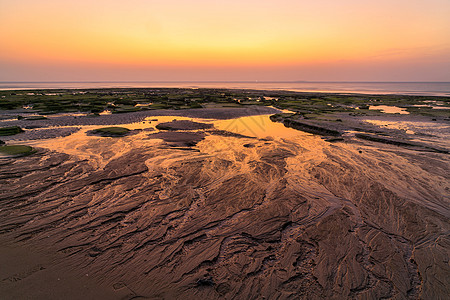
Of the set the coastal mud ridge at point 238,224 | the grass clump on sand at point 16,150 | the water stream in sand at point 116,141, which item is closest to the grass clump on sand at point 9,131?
the water stream in sand at point 116,141

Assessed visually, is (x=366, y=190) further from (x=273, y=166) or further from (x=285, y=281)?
(x=285, y=281)

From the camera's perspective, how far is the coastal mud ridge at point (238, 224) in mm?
6340

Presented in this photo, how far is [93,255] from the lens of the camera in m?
7.08

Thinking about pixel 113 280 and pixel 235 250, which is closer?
pixel 113 280

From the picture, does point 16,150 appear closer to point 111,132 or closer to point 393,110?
point 111,132

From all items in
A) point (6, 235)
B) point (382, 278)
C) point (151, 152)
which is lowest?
point (382, 278)

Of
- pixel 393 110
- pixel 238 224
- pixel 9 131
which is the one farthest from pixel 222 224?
pixel 393 110

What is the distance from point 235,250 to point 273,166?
8.83 m

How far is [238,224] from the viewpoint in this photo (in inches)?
353

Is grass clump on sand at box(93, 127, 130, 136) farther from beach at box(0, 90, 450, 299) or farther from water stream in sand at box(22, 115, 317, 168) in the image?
beach at box(0, 90, 450, 299)

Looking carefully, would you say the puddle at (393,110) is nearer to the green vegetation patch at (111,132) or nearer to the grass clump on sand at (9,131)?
the green vegetation patch at (111,132)

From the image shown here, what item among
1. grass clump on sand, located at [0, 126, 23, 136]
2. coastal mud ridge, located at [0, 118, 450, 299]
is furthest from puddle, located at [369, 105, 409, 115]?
grass clump on sand, located at [0, 126, 23, 136]

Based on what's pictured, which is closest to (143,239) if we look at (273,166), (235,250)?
(235,250)

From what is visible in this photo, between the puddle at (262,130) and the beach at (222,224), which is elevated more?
the puddle at (262,130)
